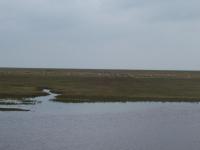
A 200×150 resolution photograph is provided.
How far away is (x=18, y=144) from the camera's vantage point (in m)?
24.5

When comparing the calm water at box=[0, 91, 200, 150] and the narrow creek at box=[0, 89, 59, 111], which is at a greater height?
the narrow creek at box=[0, 89, 59, 111]

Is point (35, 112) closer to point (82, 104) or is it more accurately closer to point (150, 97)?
point (82, 104)

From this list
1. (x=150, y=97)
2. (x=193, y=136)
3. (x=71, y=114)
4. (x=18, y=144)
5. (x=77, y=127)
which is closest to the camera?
(x=18, y=144)

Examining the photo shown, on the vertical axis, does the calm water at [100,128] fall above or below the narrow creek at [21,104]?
below

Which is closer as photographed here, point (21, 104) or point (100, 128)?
point (100, 128)

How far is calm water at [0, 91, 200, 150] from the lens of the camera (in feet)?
82.3

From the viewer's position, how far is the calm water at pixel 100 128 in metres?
25.1

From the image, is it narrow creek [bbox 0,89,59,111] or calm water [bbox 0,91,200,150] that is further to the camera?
narrow creek [bbox 0,89,59,111]

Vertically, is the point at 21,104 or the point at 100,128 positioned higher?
the point at 21,104

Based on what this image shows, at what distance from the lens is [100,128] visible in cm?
3045

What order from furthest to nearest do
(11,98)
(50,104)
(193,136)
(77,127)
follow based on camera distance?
(11,98) < (50,104) < (77,127) < (193,136)

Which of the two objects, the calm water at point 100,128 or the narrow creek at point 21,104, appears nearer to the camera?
the calm water at point 100,128

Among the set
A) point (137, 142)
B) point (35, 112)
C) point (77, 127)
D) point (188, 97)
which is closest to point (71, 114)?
point (35, 112)

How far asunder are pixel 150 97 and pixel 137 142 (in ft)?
88.0
